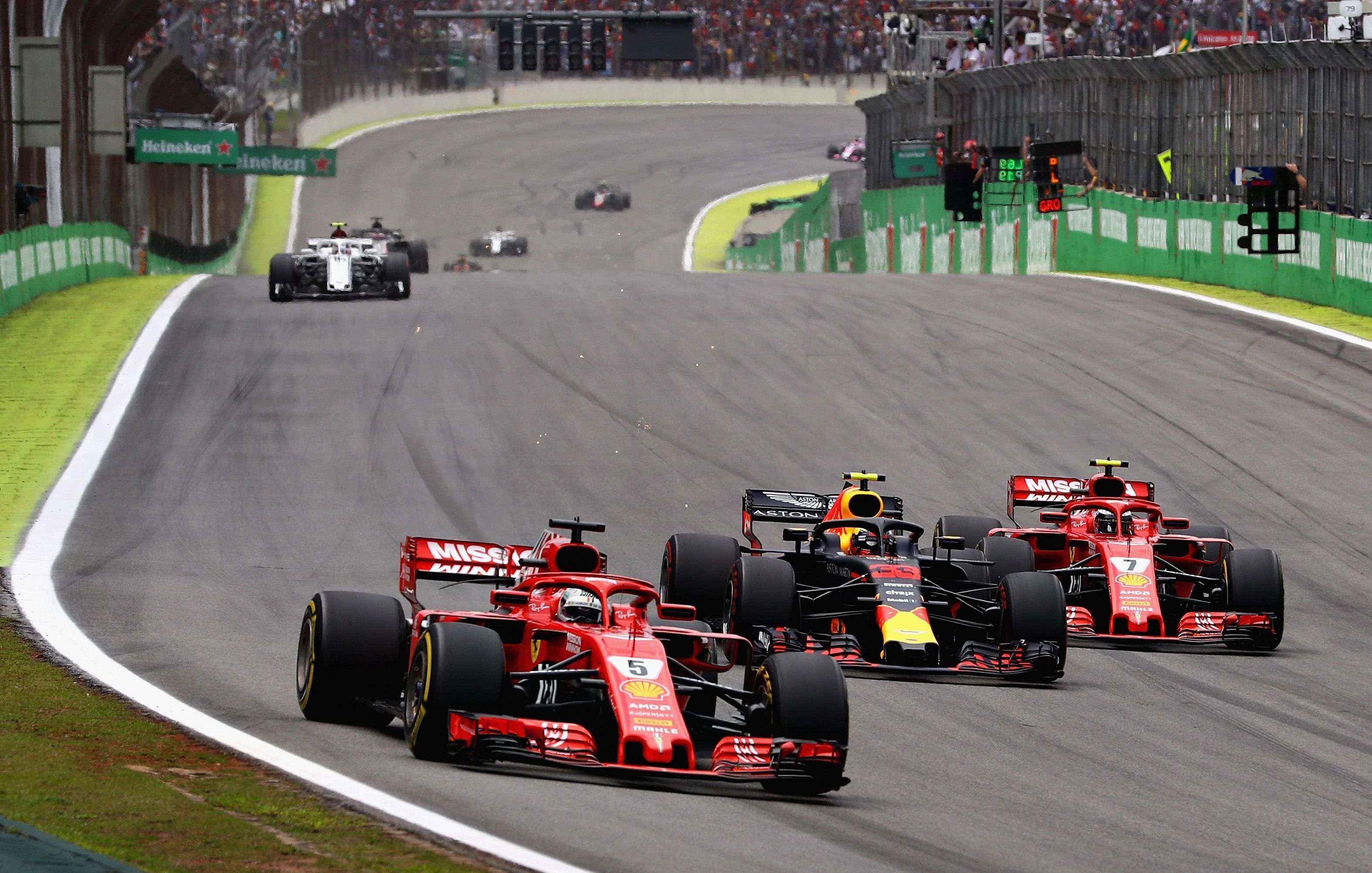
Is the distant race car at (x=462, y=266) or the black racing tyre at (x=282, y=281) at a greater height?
the black racing tyre at (x=282, y=281)

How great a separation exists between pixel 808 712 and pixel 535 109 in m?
81.6

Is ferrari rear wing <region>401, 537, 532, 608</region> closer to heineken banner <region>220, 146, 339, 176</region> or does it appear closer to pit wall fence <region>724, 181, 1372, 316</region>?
pit wall fence <region>724, 181, 1372, 316</region>

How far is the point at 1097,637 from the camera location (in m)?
15.0

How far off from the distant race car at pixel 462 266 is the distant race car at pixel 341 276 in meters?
20.6

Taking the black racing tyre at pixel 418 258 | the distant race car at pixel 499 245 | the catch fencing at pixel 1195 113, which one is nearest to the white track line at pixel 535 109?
the distant race car at pixel 499 245

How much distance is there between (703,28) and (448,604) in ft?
244

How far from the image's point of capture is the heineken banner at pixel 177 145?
49.5 metres

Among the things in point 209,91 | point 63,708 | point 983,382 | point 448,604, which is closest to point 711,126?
point 209,91

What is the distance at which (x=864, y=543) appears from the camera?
14.3 metres

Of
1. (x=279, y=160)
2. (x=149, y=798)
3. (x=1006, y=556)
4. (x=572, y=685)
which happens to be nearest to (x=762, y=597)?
(x=1006, y=556)

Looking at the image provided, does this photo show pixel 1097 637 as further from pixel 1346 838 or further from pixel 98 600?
pixel 98 600

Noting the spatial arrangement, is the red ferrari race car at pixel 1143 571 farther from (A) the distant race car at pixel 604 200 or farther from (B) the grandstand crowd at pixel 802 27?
(A) the distant race car at pixel 604 200

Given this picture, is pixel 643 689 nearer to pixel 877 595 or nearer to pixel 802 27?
pixel 877 595

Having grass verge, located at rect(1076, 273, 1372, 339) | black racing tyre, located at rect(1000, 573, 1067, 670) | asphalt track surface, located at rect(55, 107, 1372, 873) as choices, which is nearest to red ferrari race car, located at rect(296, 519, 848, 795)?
asphalt track surface, located at rect(55, 107, 1372, 873)
